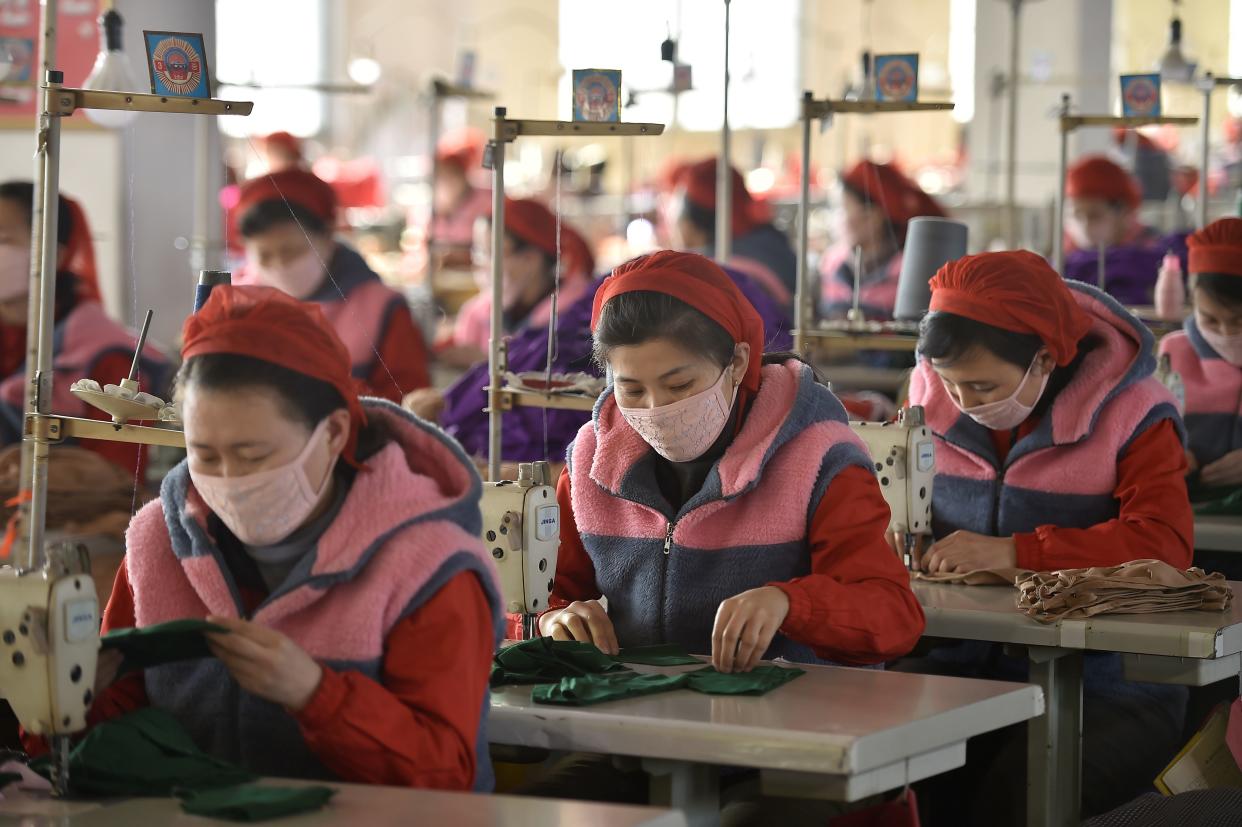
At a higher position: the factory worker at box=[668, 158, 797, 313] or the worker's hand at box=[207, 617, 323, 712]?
the factory worker at box=[668, 158, 797, 313]

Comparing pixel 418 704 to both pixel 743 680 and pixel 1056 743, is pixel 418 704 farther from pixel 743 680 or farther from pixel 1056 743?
pixel 1056 743

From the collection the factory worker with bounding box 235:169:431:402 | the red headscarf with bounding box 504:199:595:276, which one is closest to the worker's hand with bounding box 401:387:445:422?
the factory worker with bounding box 235:169:431:402

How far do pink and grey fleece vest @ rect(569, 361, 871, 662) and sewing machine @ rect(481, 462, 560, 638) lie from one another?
187mm

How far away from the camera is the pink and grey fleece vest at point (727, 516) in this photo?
2.54m

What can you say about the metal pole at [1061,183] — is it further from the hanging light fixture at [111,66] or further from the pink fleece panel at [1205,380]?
the hanging light fixture at [111,66]

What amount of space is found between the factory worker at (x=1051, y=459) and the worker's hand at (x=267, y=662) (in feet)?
4.80

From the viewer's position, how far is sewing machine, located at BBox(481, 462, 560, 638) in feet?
7.98

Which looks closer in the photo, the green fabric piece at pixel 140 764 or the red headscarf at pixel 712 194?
the green fabric piece at pixel 140 764

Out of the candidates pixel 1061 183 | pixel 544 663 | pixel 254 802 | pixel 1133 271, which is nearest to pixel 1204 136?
pixel 1061 183

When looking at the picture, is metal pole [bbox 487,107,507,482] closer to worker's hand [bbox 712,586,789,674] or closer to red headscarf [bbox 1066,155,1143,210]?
worker's hand [bbox 712,586,789,674]

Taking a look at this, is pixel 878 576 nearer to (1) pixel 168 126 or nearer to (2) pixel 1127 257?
(2) pixel 1127 257

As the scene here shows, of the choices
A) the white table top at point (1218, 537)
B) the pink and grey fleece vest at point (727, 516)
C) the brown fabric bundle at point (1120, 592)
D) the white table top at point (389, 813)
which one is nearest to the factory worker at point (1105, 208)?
the white table top at point (1218, 537)

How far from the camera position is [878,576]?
249cm

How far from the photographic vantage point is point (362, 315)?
17.3 ft
